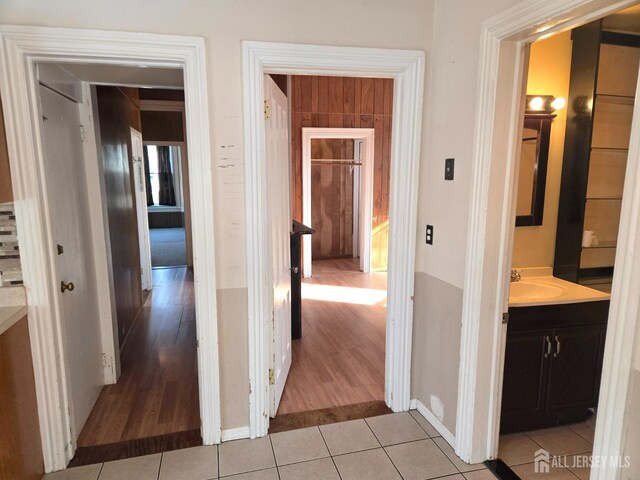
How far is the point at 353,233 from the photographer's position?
23.6 feet

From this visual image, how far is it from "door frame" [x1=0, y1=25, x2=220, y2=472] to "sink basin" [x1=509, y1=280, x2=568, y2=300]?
1.78 m

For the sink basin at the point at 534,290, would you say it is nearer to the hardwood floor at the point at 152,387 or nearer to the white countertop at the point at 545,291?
the white countertop at the point at 545,291

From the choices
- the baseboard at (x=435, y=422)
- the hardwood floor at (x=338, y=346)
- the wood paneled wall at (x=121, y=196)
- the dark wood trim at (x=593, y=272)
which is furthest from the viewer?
the wood paneled wall at (x=121, y=196)

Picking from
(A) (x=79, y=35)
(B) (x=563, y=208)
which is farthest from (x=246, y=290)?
(B) (x=563, y=208)

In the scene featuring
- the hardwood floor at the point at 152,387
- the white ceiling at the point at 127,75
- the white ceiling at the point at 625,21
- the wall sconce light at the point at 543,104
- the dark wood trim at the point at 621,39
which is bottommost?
the hardwood floor at the point at 152,387

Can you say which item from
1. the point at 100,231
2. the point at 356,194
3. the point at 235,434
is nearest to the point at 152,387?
the point at 235,434

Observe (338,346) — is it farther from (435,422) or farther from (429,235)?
(429,235)

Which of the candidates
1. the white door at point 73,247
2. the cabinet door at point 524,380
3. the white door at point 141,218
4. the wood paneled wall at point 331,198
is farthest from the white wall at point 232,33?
the wood paneled wall at point 331,198

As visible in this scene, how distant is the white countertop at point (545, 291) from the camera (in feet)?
7.32

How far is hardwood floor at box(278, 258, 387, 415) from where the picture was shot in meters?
2.81

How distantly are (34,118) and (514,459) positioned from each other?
297cm

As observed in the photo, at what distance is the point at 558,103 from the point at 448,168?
102 cm

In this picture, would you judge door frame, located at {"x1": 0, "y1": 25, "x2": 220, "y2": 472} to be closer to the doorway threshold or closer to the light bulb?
the doorway threshold

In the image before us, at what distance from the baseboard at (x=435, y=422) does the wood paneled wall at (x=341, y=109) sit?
3632 mm
